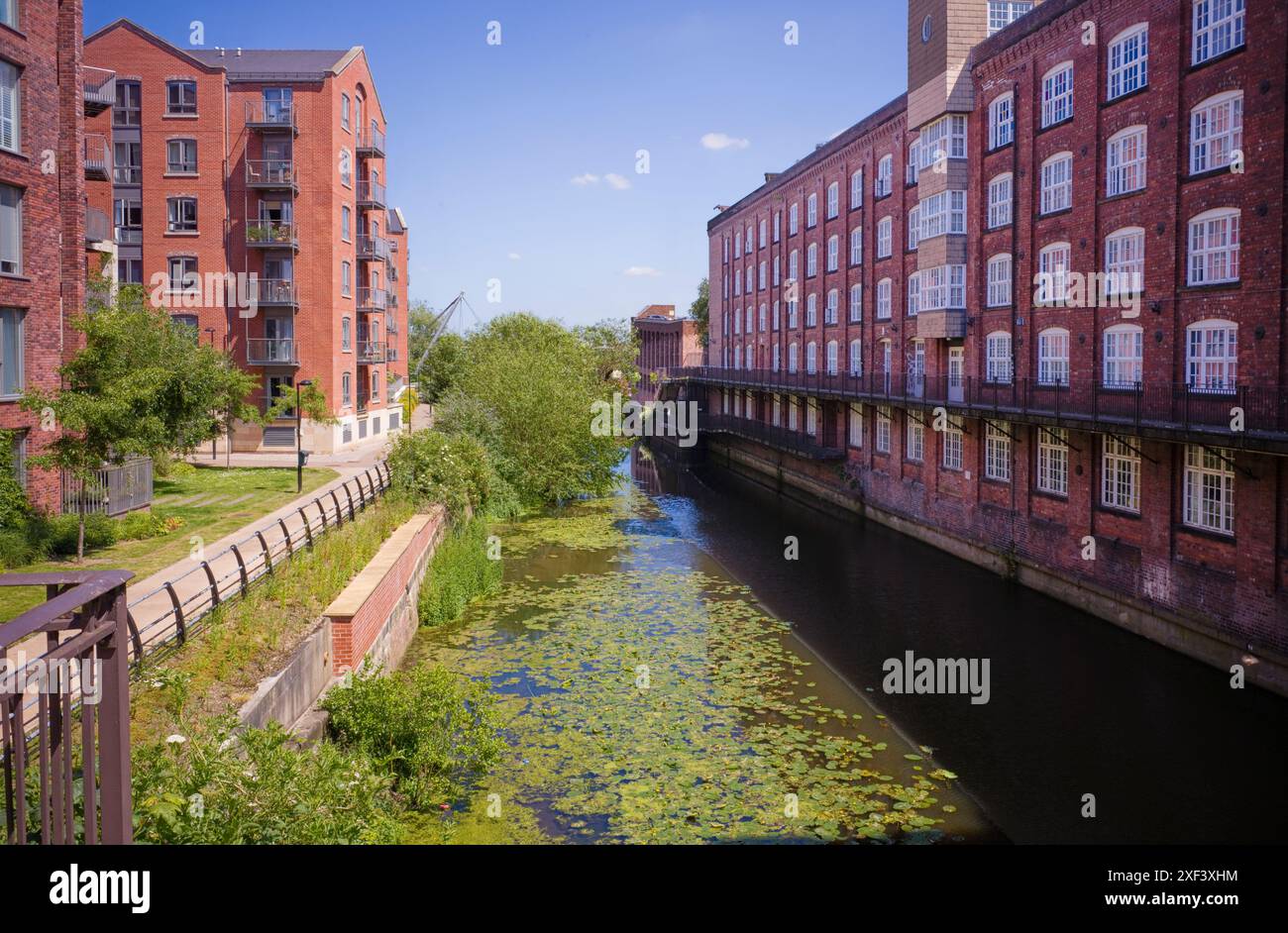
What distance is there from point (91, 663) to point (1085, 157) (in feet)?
80.1

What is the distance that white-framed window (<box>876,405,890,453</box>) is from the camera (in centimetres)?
3634

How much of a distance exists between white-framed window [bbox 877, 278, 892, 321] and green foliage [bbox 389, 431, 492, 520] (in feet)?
55.1

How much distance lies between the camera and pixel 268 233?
40.3 m

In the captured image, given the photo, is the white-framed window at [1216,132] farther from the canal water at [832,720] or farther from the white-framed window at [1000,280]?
the canal water at [832,720]

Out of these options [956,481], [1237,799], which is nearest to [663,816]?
[1237,799]

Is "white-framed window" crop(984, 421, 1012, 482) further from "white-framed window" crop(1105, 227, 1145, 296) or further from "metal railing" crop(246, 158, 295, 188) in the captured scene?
"metal railing" crop(246, 158, 295, 188)

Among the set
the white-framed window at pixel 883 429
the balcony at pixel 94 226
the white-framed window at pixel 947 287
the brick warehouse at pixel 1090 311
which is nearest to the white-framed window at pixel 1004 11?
the brick warehouse at pixel 1090 311

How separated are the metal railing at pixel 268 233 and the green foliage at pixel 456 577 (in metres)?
18.9

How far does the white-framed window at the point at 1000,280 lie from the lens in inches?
1088

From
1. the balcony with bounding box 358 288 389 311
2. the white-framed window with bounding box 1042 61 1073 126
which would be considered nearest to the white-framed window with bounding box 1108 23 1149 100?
the white-framed window with bounding box 1042 61 1073 126

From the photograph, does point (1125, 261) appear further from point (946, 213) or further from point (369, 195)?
point (369, 195)

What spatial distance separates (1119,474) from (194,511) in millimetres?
21486

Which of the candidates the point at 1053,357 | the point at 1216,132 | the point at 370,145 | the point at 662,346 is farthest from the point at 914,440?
the point at 662,346
